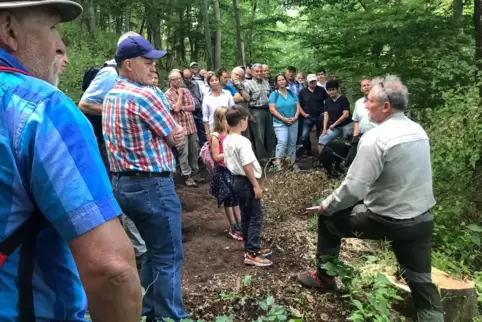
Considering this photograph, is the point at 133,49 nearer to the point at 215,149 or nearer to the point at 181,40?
the point at 215,149

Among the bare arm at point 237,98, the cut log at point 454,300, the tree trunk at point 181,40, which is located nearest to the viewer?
the cut log at point 454,300

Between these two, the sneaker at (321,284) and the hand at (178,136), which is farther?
the sneaker at (321,284)

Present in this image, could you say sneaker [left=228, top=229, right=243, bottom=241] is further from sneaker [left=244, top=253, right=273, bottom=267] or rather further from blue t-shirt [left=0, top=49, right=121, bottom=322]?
blue t-shirt [left=0, top=49, right=121, bottom=322]

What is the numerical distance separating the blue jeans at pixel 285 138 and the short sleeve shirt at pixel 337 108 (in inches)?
30.1

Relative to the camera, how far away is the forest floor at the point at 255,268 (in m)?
3.80

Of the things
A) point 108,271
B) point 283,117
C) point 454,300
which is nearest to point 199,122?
point 283,117

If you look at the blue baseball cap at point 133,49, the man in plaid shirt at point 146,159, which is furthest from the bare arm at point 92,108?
the blue baseball cap at point 133,49

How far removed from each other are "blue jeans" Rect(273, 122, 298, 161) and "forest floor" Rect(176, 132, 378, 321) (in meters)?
1.43

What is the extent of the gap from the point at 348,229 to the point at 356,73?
449 centimetres

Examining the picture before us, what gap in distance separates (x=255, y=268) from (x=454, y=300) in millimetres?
1990

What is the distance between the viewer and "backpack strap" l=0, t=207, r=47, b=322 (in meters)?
1.10

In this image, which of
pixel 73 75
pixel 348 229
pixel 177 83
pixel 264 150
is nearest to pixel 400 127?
pixel 348 229

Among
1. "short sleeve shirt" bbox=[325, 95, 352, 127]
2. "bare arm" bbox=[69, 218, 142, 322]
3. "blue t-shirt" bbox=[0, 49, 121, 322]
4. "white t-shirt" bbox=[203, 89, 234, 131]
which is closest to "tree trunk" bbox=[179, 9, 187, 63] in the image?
"short sleeve shirt" bbox=[325, 95, 352, 127]

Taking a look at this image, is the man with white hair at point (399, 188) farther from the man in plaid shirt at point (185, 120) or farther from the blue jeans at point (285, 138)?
the blue jeans at point (285, 138)
